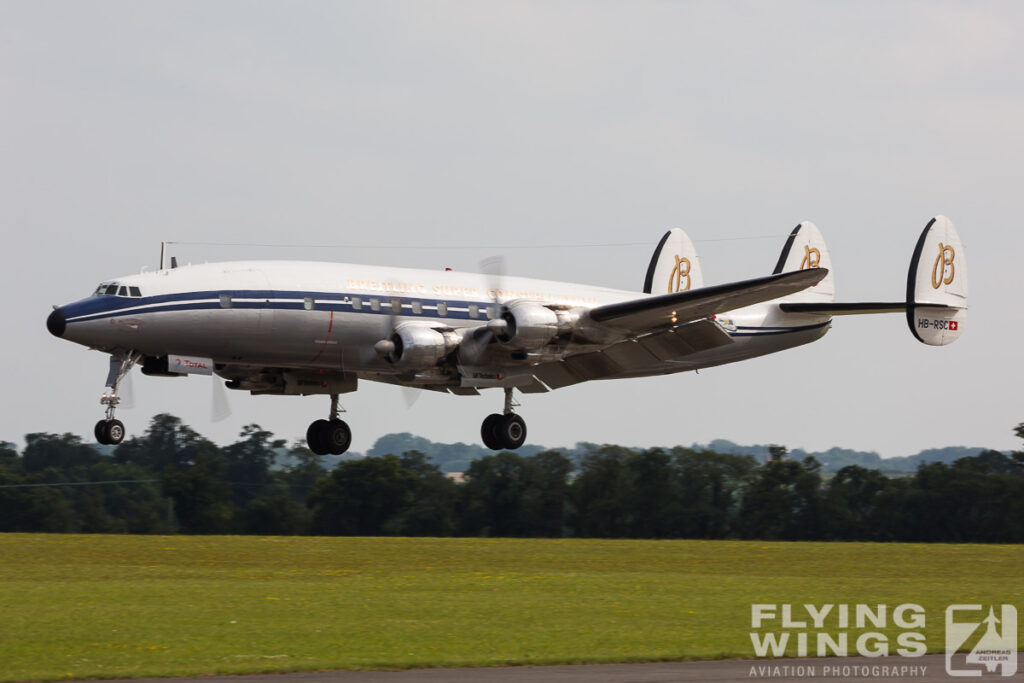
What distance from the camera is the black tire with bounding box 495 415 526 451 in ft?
103

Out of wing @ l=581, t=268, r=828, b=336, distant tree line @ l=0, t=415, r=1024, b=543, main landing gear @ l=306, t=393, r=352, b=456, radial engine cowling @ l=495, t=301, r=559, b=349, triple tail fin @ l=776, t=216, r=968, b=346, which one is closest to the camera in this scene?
wing @ l=581, t=268, r=828, b=336

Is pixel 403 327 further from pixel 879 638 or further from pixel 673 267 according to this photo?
pixel 879 638

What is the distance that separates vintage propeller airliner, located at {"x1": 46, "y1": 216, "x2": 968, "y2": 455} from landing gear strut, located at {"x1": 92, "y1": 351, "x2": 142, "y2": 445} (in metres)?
0.02

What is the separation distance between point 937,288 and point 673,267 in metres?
7.00

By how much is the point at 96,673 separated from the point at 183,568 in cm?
1311

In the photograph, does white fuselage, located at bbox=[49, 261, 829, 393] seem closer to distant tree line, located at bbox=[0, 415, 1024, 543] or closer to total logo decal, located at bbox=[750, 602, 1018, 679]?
total logo decal, located at bbox=[750, 602, 1018, 679]

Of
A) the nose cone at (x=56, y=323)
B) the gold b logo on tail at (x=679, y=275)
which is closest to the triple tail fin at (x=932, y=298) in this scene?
the gold b logo on tail at (x=679, y=275)

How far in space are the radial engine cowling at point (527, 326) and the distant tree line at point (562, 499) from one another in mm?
33339

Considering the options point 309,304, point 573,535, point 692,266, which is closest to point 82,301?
point 309,304

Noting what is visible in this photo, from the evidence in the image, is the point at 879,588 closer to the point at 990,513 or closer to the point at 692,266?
the point at 692,266

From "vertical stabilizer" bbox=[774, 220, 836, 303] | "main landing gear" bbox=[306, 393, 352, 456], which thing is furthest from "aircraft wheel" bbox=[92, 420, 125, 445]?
"vertical stabilizer" bbox=[774, 220, 836, 303]

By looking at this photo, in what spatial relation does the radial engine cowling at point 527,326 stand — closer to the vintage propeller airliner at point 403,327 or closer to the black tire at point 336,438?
the vintage propeller airliner at point 403,327

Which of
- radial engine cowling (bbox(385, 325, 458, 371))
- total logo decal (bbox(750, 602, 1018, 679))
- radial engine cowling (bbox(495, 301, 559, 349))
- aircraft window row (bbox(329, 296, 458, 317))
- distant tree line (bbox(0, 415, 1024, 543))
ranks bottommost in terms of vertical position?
total logo decal (bbox(750, 602, 1018, 679))

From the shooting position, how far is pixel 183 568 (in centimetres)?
3112
